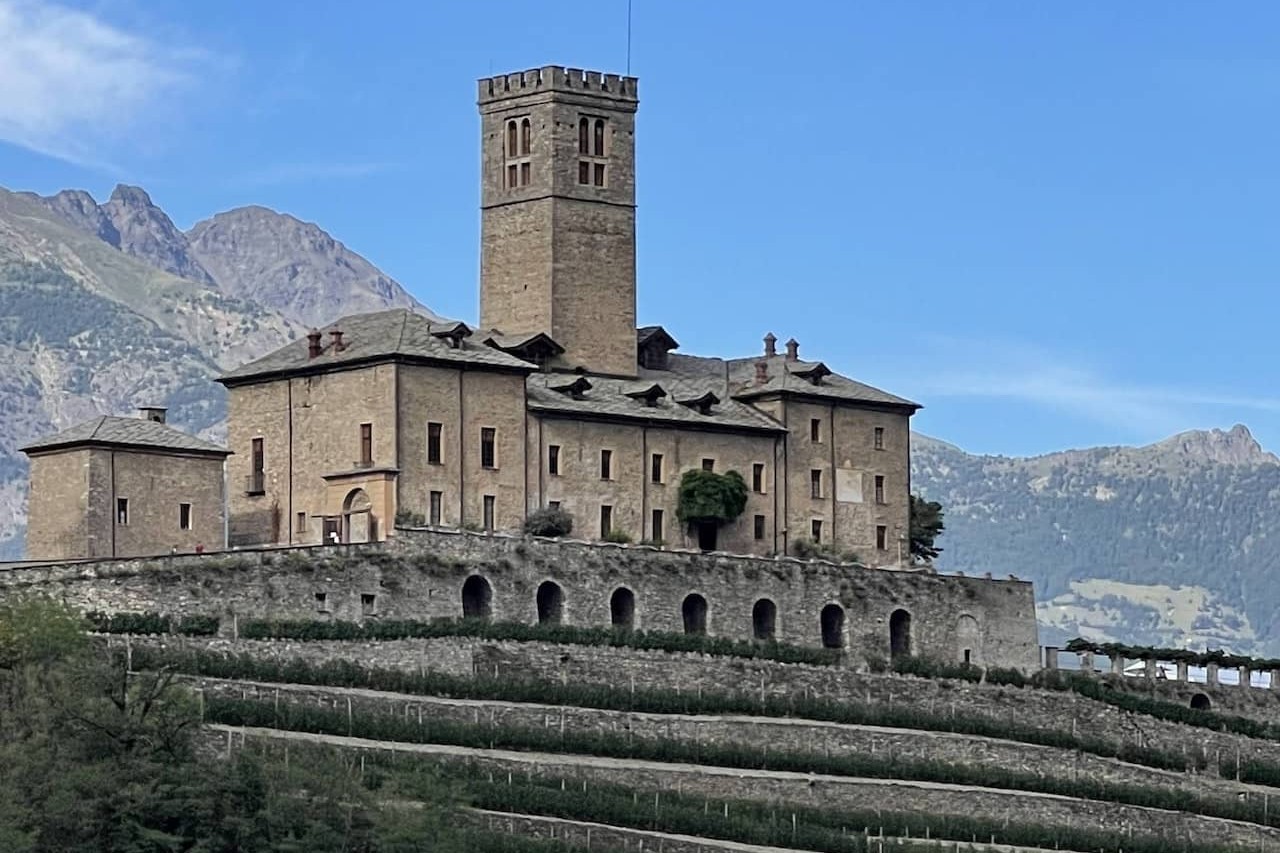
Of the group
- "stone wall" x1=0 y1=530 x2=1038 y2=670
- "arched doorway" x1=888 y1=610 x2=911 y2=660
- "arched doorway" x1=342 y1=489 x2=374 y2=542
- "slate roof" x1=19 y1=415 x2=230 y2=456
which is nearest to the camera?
"stone wall" x1=0 y1=530 x2=1038 y2=670

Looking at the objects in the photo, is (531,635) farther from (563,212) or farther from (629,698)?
(563,212)

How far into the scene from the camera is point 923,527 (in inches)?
3893

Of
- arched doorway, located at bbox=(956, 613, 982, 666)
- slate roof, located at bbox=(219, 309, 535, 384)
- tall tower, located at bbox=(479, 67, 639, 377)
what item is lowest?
arched doorway, located at bbox=(956, 613, 982, 666)

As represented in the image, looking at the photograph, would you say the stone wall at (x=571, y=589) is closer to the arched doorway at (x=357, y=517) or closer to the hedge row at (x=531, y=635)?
the hedge row at (x=531, y=635)

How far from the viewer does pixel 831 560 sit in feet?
307

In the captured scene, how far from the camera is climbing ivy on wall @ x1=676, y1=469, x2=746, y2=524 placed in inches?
3629

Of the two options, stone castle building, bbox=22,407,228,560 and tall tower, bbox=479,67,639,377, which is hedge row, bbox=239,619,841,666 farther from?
tall tower, bbox=479,67,639,377

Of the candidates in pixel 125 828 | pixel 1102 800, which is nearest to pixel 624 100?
pixel 1102 800

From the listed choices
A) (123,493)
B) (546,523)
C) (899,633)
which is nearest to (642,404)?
(546,523)

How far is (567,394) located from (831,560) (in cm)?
817

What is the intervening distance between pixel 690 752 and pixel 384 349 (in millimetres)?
12950

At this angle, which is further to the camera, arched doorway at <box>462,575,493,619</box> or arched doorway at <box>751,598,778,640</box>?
arched doorway at <box>751,598,778,640</box>

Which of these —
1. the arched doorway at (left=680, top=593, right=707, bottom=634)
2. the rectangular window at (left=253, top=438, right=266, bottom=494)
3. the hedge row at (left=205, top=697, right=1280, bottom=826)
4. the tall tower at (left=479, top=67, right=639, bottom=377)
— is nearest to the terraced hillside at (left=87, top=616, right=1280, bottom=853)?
the hedge row at (left=205, top=697, right=1280, bottom=826)

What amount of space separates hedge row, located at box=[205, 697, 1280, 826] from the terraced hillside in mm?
66
